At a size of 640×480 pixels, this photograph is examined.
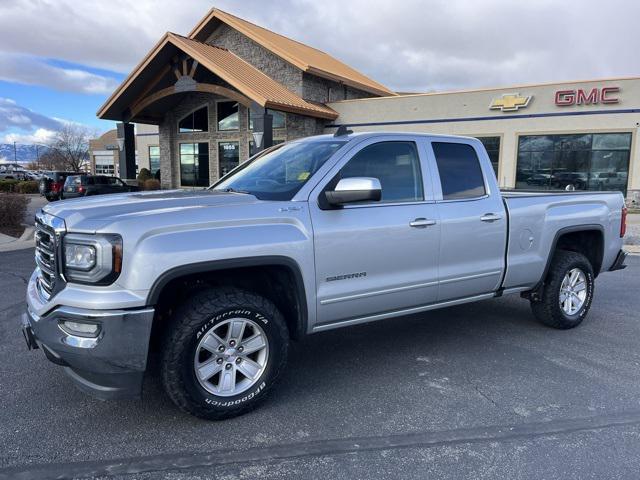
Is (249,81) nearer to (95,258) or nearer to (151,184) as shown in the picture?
(151,184)

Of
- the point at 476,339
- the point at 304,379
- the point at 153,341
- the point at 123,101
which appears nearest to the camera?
the point at 153,341

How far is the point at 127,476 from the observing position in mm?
2771

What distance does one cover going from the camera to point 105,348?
9.50 ft

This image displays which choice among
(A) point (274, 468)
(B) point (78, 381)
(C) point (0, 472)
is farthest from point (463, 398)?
(C) point (0, 472)

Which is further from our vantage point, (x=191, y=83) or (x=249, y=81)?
(x=191, y=83)

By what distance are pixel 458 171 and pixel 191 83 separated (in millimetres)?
21327

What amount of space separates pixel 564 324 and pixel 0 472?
194 inches

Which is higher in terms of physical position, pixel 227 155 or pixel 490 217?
pixel 227 155

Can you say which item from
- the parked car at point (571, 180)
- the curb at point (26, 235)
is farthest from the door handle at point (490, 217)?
the parked car at point (571, 180)

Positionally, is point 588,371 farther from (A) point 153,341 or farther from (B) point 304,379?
(A) point 153,341

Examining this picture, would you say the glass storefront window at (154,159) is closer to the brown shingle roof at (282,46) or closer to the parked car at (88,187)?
the brown shingle roof at (282,46)

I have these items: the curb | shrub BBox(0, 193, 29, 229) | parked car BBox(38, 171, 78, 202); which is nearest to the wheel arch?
the curb

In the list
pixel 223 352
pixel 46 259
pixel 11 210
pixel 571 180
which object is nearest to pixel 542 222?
pixel 223 352

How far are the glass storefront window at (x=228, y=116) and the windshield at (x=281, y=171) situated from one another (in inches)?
937
